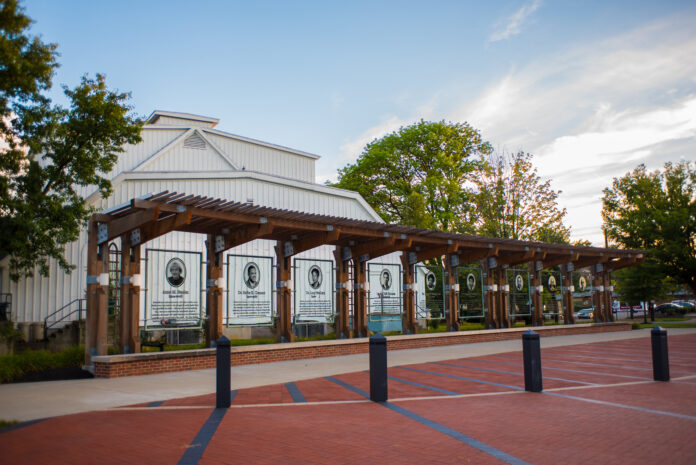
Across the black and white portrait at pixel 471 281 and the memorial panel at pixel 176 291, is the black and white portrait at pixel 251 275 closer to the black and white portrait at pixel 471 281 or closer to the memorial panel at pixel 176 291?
the memorial panel at pixel 176 291

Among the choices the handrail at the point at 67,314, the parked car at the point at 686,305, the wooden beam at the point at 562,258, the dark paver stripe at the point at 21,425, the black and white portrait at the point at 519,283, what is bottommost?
the parked car at the point at 686,305

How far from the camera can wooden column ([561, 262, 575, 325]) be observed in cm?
2764

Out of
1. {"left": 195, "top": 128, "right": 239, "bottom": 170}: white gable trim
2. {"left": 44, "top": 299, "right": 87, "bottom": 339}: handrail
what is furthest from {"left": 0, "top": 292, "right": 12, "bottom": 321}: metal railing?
{"left": 195, "top": 128, "right": 239, "bottom": 170}: white gable trim

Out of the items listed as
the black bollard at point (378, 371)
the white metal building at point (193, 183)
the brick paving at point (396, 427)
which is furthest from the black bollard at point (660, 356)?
the white metal building at point (193, 183)

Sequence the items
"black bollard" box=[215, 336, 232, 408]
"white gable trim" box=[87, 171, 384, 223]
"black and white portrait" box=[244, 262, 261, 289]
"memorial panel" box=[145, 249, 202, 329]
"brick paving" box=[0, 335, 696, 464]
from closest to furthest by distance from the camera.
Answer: "brick paving" box=[0, 335, 696, 464] → "black bollard" box=[215, 336, 232, 408] → "memorial panel" box=[145, 249, 202, 329] → "black and white portrait" box=[244, 262, 261, 289] → "white gable trim" box=[87, 171, 384, 223]

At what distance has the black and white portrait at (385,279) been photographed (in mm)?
20844

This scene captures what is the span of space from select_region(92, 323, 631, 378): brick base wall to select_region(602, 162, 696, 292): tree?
18363 millimetres

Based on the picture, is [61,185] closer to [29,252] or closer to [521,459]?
[29,252]

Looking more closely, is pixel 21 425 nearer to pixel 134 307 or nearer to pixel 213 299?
pixel 134 307

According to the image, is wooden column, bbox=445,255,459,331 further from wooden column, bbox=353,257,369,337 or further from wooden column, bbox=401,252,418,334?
wooden column, bbox=353,257,369,337

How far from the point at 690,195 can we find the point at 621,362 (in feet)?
106

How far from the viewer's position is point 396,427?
6641 millimetres

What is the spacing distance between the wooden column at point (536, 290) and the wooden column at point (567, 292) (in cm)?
208

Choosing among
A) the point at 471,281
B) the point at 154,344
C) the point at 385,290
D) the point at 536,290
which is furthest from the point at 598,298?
the point at 154,344
